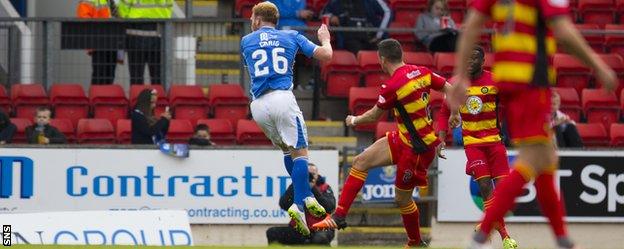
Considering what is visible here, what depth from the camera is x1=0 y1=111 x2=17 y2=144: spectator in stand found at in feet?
66.9

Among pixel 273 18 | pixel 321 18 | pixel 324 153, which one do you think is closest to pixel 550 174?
pixel 273 18

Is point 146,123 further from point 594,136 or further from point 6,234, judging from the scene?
point 594,136

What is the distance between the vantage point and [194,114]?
21.5m

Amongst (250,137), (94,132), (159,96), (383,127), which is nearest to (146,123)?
(94,132)

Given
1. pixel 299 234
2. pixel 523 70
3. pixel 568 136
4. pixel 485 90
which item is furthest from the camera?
pixel 568 136

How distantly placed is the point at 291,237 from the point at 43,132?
4115 mm

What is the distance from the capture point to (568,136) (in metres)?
20.3

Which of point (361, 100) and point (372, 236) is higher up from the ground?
point (361, 100)

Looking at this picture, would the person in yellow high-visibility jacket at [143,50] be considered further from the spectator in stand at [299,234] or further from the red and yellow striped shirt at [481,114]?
the red and yellow striped shirt at [481,114]

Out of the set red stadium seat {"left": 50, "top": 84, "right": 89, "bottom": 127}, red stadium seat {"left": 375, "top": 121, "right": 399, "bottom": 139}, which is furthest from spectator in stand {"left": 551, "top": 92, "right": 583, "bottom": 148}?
red stadium seat {"left": 50, "top": 84, "right": 89, "bottom": 127}

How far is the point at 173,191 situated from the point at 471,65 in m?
5.71

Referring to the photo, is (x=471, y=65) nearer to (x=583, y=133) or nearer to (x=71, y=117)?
(x=583, y=133)

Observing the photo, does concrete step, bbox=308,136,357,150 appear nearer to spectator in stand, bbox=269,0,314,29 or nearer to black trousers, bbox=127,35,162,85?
spectator in stand, bbox=269,0,314,29

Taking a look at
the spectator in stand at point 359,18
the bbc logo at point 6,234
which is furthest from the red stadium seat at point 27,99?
the bbc logo at point 6,234
